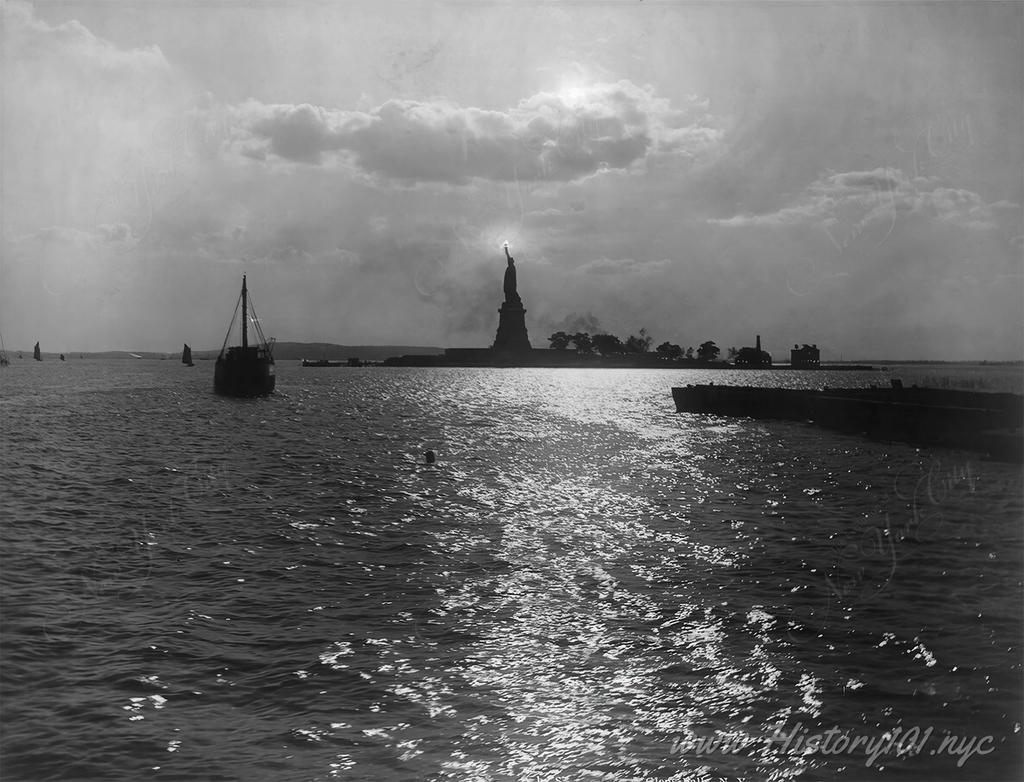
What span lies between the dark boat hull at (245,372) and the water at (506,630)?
194 feet

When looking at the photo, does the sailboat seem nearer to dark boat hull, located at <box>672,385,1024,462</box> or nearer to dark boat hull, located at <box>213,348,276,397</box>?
dark boat hull, located at <box>213,348,276,397</box>

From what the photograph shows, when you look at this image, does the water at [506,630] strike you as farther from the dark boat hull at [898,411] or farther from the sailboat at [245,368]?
the sailboat at [245,368]

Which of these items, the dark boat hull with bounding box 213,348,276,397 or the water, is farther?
the dark boat hull with bounding box 213,348,276,397

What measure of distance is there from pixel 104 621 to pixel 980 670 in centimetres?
→ 1269

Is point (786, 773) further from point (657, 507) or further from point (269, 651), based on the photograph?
point (657, 507)

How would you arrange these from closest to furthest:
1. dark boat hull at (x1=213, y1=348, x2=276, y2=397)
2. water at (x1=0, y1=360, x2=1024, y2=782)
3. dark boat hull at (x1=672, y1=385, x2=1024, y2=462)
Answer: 1. water at (x1=0, y1=360, x2=1024, y2=782)
2. dark boat hull at (x1=672, y1=385, x2=1024, y2=462)
3. dark boat hull at (x1=213, y1=348, x2=276, y2=397)

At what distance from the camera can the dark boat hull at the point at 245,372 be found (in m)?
86.2

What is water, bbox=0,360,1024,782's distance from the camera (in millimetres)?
8031

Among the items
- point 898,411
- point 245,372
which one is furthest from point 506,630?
point 245,372

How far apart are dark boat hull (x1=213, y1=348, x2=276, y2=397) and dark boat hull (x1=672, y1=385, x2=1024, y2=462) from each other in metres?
45.7

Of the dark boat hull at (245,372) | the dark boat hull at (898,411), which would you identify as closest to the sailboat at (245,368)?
the dark boat hull at (245,372)

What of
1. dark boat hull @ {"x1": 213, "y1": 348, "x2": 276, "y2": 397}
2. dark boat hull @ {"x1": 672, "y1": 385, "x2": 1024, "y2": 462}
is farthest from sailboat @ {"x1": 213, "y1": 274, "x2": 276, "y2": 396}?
dark boat hull @ {"x1": 672, "y1": 385, "x2": 1024, "y2": 462}

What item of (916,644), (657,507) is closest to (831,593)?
(916,644)

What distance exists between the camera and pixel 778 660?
34.4 ft
